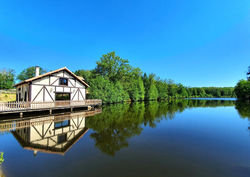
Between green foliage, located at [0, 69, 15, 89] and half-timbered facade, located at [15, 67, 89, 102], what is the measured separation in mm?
35750

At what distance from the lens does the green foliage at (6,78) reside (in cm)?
4144

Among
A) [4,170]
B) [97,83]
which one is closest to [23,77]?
[97,83]

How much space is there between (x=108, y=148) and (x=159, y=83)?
59.3 m

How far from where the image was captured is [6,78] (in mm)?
46250

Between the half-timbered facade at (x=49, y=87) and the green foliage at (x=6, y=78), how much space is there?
35.8 m

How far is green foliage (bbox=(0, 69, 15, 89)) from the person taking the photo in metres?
41.4

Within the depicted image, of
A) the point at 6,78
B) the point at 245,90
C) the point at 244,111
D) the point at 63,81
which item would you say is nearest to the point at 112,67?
the point at 63,81

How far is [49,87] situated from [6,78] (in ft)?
158

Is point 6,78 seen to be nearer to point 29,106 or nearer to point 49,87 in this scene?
point 49,87

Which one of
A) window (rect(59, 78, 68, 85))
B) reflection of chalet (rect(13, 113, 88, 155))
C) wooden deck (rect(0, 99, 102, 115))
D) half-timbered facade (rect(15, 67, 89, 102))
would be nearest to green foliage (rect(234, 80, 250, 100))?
wooden deck (rect(0, 99, 102, 115))

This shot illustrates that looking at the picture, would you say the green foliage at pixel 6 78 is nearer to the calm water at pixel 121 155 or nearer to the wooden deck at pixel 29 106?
the wooden deck at pixel 29 106

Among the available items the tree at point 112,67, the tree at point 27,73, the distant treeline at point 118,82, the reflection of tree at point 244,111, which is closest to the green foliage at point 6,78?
the tree at point 27,73

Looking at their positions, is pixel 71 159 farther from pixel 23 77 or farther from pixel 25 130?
pixel 23 77

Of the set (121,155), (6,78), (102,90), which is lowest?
(121,155)
